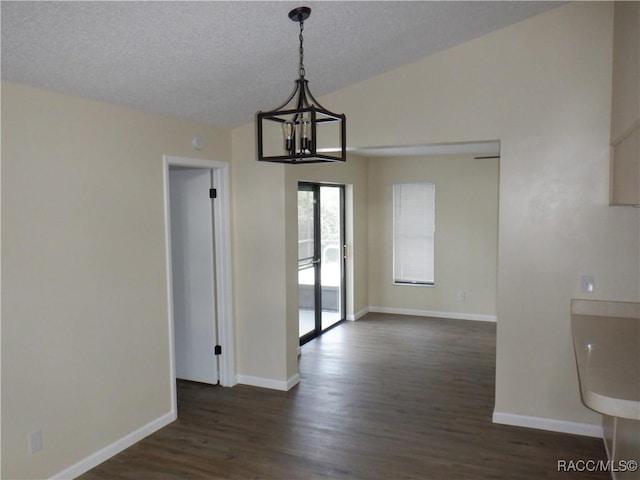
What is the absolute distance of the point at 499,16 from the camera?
3314 millimetres

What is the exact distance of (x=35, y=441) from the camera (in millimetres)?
2836

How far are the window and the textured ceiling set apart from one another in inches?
143

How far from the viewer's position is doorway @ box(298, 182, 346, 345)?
5.96 metres

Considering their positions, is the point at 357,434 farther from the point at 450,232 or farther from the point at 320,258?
the point at 450,232

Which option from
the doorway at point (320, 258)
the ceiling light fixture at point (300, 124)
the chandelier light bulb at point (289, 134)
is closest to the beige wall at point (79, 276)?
the ceiling light fixture at point (300, 124)

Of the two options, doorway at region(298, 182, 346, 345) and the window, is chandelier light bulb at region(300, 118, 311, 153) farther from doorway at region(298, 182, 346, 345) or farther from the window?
the window

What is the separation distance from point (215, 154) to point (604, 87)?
304 centimetres

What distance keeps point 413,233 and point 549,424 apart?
4.04 m

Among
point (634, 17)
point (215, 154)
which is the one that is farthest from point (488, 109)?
point (215, 154)

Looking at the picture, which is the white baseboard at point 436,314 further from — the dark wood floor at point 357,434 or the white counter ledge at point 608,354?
the white counter ledge at point 608,354

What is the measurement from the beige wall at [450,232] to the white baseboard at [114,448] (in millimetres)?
4387

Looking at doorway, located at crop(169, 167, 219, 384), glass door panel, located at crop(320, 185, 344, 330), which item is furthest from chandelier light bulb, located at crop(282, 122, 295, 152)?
glass door panel, located at crop(320, 185, 344, 330)

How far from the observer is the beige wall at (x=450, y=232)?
693 cm

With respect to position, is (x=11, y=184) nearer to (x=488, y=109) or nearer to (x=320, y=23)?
(x=320, y=23)
